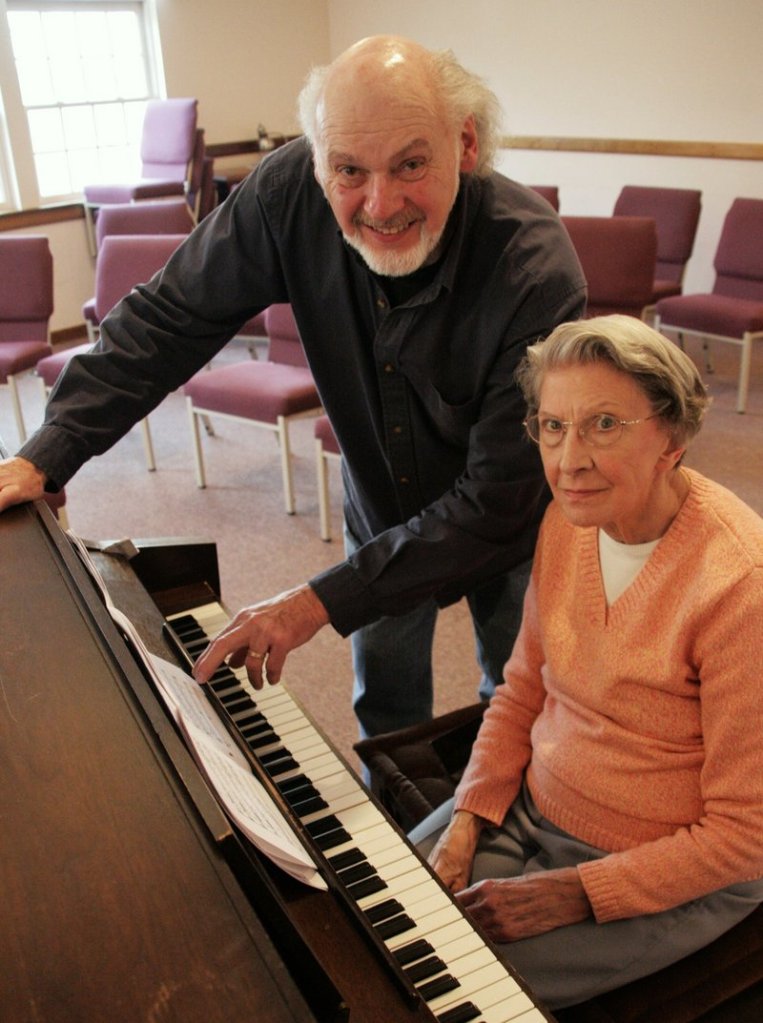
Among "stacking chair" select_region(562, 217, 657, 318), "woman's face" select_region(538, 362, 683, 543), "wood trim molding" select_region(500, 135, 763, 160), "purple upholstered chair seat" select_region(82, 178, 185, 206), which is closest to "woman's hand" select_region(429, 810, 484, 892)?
"woman's face" select_region(538, 362, 683, 543)

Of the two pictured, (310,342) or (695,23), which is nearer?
(310,342)

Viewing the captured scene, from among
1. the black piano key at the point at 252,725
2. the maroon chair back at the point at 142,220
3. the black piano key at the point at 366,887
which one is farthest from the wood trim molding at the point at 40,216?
the black piano key at the point at 366,887

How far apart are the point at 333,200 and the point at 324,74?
191mm

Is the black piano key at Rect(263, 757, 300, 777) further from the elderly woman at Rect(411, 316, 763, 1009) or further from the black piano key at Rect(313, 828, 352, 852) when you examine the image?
the elderly woman at Rect(411, 316, 763, 1009)

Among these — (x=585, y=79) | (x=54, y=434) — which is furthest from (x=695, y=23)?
(x=54, y=434)

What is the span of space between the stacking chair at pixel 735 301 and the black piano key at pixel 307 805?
436cm

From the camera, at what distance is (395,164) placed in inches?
59.3

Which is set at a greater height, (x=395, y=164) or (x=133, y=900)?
(x=395, y=164)

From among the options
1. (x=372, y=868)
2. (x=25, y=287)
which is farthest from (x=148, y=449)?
(x=372, y=868)

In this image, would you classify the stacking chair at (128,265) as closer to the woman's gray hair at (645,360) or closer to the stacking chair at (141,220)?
the stacking chair at (141,220)

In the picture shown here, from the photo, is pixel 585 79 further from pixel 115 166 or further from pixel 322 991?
pixel 322 991

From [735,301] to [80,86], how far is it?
4975mm

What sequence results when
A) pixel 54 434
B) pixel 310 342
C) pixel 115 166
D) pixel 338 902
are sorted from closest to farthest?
1. pixel 338 902
2. pixel 54 434
3. pixel 310 342
4. pixel 115 166

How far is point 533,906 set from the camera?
1.35 meters
